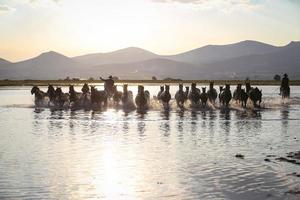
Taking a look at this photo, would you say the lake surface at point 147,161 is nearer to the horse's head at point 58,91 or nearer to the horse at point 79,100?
the horse at point 79,100

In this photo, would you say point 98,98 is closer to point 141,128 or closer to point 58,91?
point 58,91

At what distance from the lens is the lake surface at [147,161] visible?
1224 cm

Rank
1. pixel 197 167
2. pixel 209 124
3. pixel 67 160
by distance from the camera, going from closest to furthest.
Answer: pixel 197 167 → pixel 67 160 → pixel 209 124

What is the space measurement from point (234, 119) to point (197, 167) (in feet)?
55.1

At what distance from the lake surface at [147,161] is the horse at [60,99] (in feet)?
61.7

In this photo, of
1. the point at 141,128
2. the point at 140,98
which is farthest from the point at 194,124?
the point at 140,98

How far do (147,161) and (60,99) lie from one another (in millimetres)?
31687

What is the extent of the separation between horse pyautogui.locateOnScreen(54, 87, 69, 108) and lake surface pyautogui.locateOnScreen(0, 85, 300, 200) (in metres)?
18.8

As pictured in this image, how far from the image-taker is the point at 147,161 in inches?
630

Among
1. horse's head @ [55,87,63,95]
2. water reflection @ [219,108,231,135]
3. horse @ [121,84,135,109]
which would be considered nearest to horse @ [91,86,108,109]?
horse @ [121,84,135,109]

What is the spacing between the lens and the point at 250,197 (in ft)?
38.2

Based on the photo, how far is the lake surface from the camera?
40.2ft

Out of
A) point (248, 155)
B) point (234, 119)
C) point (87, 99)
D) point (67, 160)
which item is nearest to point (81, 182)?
point (67, 160)

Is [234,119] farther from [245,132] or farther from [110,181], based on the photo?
[110,181]
